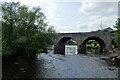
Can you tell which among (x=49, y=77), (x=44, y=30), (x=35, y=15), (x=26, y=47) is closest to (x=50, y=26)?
(x=44, y=30)

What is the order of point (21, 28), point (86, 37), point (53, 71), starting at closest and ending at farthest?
1. point (53, 71)
2. point (21, 28)
3. point (86, 37)

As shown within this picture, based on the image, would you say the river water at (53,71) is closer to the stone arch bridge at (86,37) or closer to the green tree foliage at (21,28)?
the green tree foliage at (21,28)

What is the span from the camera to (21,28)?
43.1 m

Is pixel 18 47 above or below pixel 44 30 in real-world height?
below

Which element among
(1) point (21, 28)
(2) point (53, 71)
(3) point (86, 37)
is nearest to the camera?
(2) point (53, 71)

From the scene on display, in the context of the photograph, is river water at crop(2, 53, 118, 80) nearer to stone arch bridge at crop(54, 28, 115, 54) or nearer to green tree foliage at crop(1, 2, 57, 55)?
green tree foliage at crop(1, 2, 57, 55)

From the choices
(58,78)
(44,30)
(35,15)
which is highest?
(35,15)

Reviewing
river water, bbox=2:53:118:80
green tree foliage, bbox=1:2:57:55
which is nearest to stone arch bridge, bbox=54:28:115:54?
green tree foliage, bbox=1:2:57:55

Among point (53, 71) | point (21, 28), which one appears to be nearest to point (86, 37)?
point (21, 28)

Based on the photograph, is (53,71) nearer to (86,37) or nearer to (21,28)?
(21,28)

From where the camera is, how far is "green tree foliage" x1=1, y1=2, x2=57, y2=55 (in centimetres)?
4153

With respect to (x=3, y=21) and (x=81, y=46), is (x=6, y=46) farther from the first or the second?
(x=81, y=46)

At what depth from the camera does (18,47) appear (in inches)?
1689

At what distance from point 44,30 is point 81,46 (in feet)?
116
